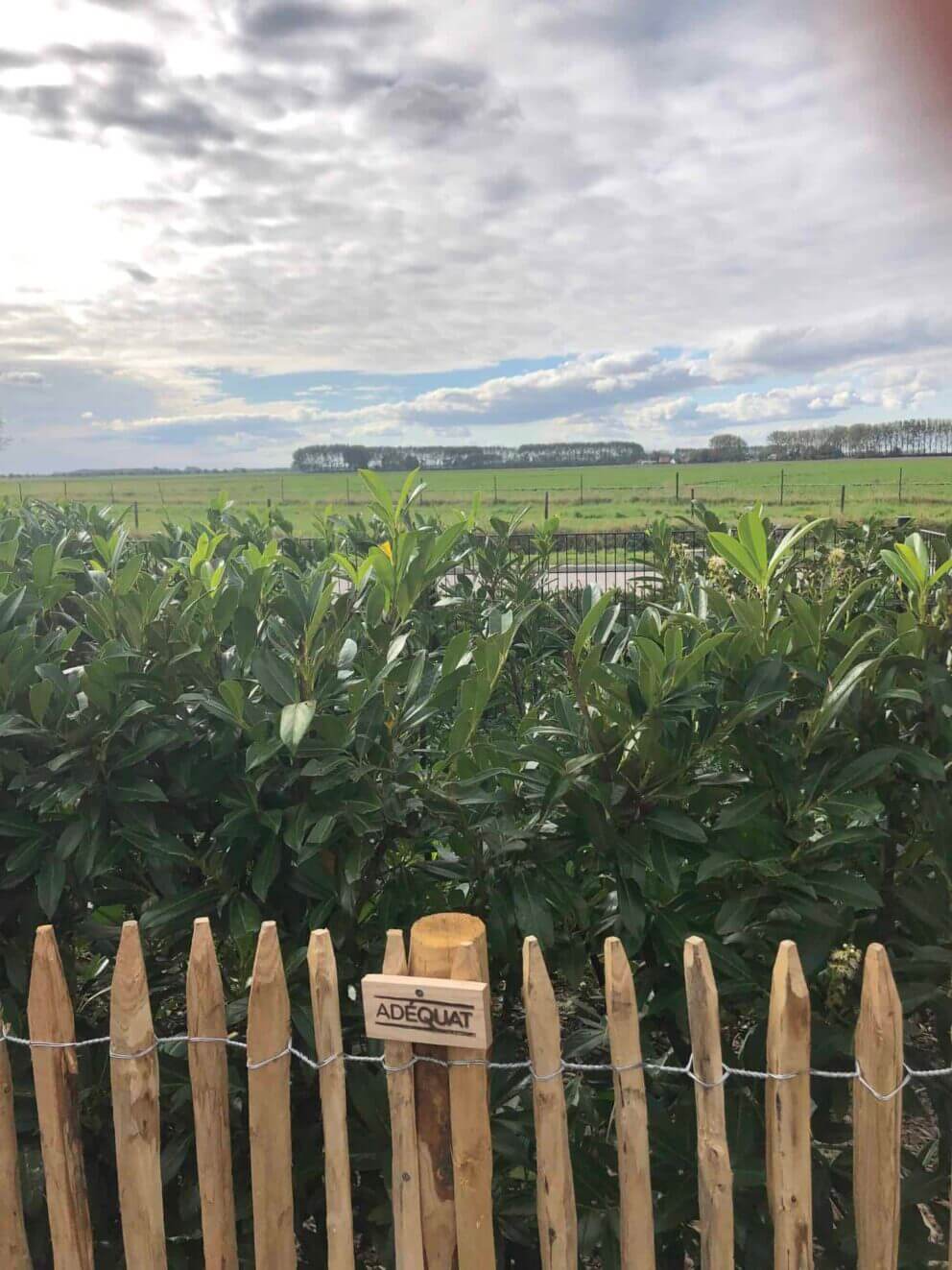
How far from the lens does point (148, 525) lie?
51438 millimetres

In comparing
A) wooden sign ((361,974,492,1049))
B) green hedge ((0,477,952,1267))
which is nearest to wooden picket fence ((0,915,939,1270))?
wooden sign ((361,974,492,1049))

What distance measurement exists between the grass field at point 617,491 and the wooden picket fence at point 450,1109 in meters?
23.9

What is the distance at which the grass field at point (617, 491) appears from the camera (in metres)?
42.6

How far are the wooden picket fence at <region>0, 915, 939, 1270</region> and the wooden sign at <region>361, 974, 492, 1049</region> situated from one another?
0.03 meters

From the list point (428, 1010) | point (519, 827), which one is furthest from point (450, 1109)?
point (519, 827)

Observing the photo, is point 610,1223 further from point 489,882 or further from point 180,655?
point 180,655

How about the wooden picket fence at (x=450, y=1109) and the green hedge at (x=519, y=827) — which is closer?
the wooden picket fence at (x=450, y=1109)


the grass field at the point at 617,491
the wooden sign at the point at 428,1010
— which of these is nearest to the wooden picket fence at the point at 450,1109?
the wooden sign at the point at 428,1010

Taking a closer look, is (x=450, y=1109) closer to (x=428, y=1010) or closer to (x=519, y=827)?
(x=428, y=1010)

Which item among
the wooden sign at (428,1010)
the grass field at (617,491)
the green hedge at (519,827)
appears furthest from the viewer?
the grass field at (617,491)

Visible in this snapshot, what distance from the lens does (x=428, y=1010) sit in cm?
160

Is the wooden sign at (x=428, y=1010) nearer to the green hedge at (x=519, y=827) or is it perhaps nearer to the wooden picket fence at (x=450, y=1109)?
the wooden picket fence at (x=450, y=1109)

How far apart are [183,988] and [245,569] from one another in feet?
3.87

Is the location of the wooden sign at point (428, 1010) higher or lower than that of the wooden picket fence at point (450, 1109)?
higher
